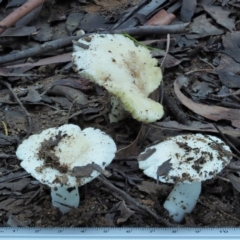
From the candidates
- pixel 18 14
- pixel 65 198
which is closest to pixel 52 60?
Answer: pixel 18 14

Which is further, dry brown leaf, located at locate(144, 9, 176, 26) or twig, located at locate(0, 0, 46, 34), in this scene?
dry brown leaf, located at locate(144, 9, 176, 26)

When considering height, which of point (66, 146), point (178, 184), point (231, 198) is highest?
point (66, 146)

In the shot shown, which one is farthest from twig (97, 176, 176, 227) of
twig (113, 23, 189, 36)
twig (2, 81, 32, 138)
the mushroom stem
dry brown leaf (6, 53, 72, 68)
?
twig (113, 23, 189, 36)

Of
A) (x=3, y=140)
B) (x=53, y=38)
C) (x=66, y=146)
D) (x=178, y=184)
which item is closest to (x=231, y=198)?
(x=178, y=184)

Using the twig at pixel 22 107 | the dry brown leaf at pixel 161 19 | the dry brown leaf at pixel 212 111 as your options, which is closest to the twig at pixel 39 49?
the twig at pixel 22 107

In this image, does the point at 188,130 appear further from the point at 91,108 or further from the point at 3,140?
the point at 3,140

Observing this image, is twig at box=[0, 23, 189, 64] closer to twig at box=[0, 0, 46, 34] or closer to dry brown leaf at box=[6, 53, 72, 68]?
dry brown leaf at box=[6, 53, 72, 68]
